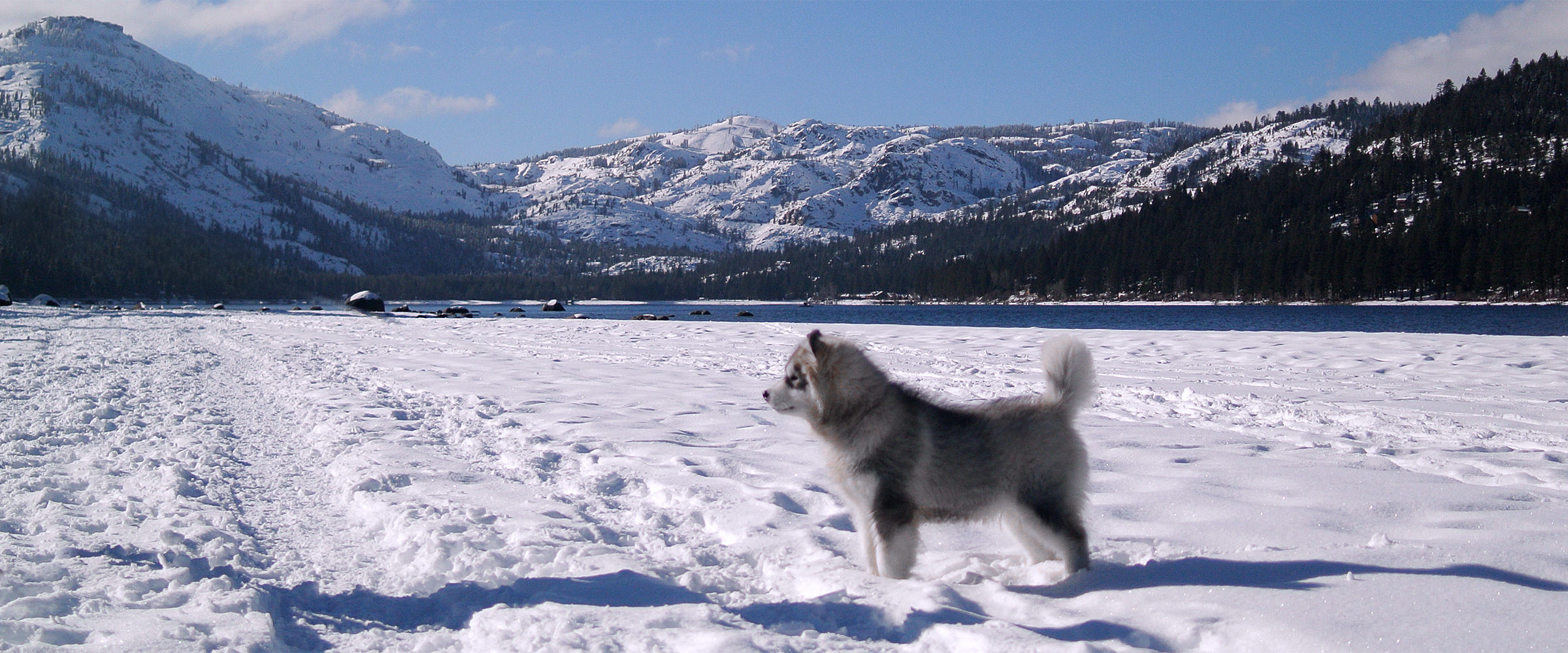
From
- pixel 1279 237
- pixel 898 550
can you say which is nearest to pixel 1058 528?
pixel 898 550

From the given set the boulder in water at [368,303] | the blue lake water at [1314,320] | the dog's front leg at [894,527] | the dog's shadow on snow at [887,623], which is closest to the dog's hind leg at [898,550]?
the dog's front leg at [894,527]

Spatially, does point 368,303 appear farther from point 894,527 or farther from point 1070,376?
point 1070,376

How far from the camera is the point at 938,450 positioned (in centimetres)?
433

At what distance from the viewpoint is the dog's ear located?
165 inches

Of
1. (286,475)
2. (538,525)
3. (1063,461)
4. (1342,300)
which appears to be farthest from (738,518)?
(1342,300)

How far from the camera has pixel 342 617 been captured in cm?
398

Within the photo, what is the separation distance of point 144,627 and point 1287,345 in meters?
24.2

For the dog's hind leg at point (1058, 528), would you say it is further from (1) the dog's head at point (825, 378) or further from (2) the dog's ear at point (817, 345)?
(2) the dog's ear at point (817, 345)

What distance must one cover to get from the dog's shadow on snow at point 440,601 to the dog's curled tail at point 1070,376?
2358 mm

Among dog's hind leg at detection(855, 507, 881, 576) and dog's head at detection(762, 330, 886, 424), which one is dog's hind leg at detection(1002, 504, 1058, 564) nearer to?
dog's hind leg at detection(855, 507, 881, 576)

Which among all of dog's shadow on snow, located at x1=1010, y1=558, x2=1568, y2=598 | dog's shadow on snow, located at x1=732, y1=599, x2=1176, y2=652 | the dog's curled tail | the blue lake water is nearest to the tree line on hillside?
the blue lake water

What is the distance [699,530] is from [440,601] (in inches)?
74.7

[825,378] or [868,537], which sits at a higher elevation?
[825,378]

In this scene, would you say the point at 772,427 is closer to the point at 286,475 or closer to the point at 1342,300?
the point at 286,475
